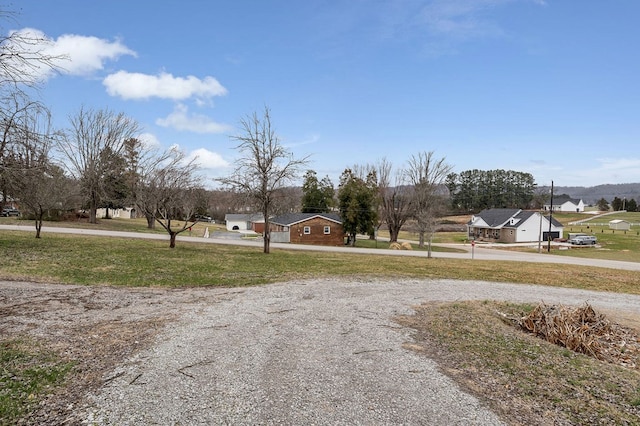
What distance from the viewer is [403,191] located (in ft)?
176

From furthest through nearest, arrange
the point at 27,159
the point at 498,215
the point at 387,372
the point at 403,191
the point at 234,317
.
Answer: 1. the point at 498,215
2. the point at 403,191
3. the point at 27,159
4. the point at 234,317
5. the point at 387,372

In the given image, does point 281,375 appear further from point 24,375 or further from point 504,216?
point 504,216

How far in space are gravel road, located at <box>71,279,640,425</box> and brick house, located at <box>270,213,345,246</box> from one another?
3379 cm

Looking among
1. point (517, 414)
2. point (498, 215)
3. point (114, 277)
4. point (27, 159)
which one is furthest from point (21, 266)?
point (498, 215)

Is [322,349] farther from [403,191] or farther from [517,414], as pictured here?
[403,191]

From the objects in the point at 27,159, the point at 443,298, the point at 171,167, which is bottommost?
the point at 443,298

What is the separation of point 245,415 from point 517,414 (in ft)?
11.5

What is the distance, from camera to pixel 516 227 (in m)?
58.3

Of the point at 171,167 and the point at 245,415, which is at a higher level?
the point at 171,167

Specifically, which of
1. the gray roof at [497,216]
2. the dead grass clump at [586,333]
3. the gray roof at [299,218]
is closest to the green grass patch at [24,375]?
the dead grass clump at [586,333]

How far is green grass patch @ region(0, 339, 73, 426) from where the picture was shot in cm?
480

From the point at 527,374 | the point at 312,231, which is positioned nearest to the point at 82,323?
the point at 527,374

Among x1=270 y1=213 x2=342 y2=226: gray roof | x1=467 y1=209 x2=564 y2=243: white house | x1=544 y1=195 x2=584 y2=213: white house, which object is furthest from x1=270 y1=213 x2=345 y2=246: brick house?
x1=544 y1=195 x2=584 y2=213: white house

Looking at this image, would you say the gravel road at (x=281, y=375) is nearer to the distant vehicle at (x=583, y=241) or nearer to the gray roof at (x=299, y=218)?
the gray roof at (x=299, y=218)
